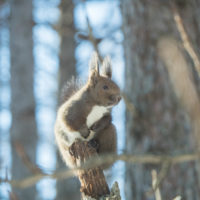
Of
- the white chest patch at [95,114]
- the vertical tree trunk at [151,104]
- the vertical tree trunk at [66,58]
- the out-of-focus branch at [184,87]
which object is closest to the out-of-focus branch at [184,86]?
the out-of-focus branch at [184,87]

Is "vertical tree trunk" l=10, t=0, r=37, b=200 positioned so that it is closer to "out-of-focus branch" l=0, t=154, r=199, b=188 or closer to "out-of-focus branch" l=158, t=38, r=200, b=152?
"out-of-focus branch" l=0, t=154, r=199, b=188

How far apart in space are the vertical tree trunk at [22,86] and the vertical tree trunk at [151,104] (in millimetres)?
1941

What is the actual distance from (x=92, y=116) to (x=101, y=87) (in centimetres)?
34

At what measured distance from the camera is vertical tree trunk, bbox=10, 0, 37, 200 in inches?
213

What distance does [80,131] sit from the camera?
295cm

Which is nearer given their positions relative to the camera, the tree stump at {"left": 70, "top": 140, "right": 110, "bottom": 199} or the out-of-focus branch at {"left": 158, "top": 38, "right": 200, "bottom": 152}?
the out-of-focus branch at {"left": 158, "top": 38, "right": 200, "bottom": 152}

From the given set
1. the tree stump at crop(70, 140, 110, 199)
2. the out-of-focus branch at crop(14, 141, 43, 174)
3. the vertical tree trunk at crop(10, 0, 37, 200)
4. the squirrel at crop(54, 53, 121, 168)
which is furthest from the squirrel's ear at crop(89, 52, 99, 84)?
the vertical tree trunk at crop(10, 0, 37, 200)

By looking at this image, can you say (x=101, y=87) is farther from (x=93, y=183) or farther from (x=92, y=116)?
(x=93, y=183)

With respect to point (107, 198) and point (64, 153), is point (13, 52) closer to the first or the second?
point (64, 153)

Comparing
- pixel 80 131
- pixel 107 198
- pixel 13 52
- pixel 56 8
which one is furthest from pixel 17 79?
pixel 107 198

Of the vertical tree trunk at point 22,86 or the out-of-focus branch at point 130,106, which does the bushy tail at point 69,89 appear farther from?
the vertical tree trunk at point 22,86

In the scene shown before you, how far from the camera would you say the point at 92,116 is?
3.16 m

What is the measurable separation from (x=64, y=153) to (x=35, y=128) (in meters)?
2.39

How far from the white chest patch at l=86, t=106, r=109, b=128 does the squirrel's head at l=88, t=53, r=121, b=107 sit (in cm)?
5
